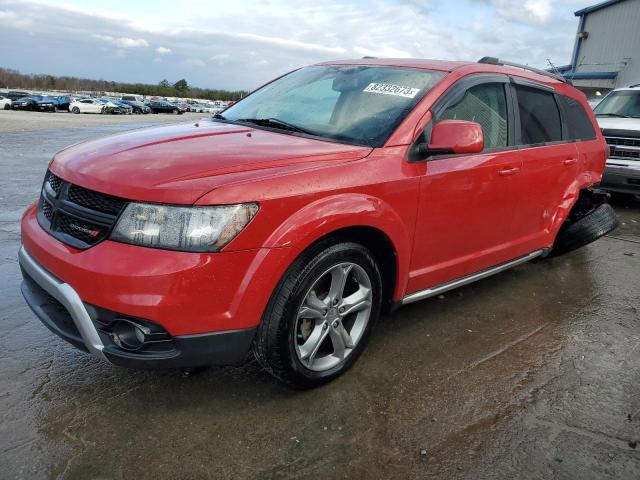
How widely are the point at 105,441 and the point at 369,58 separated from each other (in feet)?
10.2

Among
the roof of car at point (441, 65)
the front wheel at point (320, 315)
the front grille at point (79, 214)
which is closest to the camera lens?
the front grille at point (79, 214)

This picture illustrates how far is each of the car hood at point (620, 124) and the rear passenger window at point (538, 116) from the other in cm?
451

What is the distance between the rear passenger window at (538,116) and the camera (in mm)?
3844

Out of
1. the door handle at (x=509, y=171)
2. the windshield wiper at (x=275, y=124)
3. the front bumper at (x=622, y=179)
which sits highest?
the windshield wiper at (x=275, y=124)

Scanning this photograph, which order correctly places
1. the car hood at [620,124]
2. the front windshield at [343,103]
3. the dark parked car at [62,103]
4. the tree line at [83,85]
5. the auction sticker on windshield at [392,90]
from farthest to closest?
the tree line at [83,85] < the dark parked car at [62,103] < the car hood at [620,124] < the auction sticker on windshield at [392,90] < the front windshield at [343,103]

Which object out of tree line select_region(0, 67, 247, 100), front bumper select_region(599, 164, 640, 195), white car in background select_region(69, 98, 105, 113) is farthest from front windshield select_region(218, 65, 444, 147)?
tree line select_region(0, 67, 247, 100)

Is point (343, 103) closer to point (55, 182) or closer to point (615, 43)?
point (55, 182)

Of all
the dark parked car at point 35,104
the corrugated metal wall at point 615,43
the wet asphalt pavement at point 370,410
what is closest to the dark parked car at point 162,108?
the dark parked car at point 35,104

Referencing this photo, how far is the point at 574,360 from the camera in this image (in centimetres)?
327

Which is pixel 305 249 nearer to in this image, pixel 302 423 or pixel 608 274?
pixel 302 423

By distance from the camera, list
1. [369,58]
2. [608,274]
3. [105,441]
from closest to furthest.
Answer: [105,441] < [369,58] < [608,274]

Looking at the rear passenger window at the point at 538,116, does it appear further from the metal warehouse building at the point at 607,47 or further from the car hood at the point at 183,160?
the metal warehouse building at the point at 607,47

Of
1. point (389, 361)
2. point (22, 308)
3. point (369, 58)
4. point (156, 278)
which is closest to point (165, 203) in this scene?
point (156, 278)

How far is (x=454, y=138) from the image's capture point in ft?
9.37
